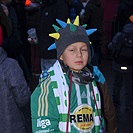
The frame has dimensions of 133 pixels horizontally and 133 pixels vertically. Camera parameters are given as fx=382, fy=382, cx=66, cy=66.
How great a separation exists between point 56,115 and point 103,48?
8.33m

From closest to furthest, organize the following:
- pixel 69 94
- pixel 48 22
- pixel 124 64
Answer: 1. pixel 69 94
2. pixel 48 22
3. pixel 124 64

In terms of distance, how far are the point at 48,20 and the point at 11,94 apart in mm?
2073

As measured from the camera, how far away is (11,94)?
10.9ft

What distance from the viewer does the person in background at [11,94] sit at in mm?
3248

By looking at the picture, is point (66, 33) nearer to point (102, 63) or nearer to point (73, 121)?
point (73, 121)

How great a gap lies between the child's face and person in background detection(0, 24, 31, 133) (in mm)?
658

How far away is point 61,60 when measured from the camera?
2809 millimetres


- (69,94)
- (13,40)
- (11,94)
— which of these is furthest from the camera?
(13,40)

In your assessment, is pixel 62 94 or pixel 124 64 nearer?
pixel 62 94

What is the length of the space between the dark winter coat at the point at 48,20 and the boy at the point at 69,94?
2.27m

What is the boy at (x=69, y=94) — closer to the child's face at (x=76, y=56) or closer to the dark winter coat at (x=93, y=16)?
the child's face at (x=76, y=56)

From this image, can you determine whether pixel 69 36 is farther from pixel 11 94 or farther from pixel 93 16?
pixel 93 16

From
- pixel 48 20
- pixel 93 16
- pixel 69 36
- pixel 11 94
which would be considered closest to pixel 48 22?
pixel 48 20

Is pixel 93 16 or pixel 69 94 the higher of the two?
pixel 69 94
